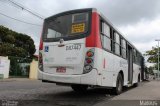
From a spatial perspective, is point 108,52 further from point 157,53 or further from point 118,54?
point 157,53

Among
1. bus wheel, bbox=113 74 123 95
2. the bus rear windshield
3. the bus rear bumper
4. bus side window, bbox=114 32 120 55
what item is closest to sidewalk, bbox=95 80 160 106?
bus wheel, bbox=113 74 123 95

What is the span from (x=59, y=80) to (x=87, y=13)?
2465 millimetres

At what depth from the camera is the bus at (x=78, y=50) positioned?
8367 mm

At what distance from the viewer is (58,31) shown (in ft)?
30.7

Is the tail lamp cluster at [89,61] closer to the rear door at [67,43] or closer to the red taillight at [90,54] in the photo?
the red taillight at [90,54]

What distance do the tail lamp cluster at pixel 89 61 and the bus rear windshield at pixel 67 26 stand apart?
2.44ft

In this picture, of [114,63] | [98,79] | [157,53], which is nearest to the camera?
[98,79]

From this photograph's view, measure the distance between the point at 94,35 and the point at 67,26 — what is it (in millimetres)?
1189

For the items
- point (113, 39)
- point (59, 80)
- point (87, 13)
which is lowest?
point (59, 80)

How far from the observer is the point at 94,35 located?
27.8 ft

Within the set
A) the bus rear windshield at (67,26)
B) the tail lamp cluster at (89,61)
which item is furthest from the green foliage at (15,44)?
the tail lamp cluster at (89,61)

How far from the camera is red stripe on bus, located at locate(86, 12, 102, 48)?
27.6 ft

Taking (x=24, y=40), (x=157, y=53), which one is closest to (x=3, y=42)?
(x=24, y=40)

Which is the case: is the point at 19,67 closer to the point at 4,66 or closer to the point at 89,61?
the point at 4,66
